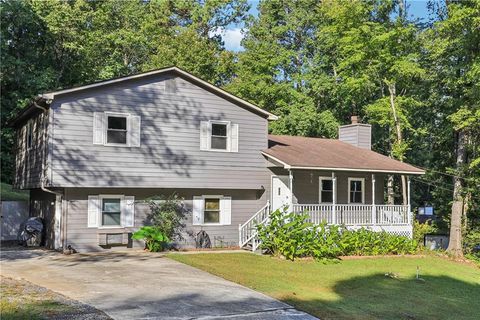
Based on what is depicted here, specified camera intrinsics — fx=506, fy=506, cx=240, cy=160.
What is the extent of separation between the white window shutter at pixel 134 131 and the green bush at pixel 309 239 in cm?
524

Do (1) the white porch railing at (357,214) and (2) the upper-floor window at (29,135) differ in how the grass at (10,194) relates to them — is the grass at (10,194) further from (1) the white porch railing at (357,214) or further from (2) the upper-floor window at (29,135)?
(1) the white porch railing at (357,214)

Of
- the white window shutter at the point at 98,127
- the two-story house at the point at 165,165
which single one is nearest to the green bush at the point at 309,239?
the two-story house at the point at 165,165

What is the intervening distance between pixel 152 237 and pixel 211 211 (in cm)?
305

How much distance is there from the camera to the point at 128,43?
36031mm

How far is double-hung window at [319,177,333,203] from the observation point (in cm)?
2159

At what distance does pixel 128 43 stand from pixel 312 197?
20872 millimetres

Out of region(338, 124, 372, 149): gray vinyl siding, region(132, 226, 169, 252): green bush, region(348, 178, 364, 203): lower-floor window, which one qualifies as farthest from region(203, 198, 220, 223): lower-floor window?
region(338, 124, 372, 149): gray vinyl siding

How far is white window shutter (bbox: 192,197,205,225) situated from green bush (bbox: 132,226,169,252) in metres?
1.73

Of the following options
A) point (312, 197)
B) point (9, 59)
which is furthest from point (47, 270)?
point (9, 59)

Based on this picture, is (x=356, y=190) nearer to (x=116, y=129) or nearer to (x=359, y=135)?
(x=359, y=135)

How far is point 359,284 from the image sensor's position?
45.5 feet

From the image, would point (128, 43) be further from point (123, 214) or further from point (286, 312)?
point (286, 312)

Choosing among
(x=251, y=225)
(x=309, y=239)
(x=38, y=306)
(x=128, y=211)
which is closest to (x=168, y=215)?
(x=128, y=211)

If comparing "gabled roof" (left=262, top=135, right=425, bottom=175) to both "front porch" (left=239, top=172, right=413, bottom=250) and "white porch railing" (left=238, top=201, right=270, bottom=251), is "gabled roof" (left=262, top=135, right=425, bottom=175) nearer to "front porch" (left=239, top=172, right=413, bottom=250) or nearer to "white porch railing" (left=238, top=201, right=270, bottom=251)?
"front porch" (left=239, top=172, right=413, bottom=250)
